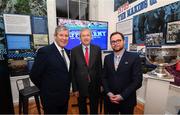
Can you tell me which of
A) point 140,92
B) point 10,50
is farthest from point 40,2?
point 140,92

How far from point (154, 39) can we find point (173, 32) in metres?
0.36

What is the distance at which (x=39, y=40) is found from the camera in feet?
9.39

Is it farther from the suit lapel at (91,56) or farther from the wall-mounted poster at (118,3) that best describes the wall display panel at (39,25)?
the wall-mounted poster at (118,3)

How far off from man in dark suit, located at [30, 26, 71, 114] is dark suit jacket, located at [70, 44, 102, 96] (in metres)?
0.28

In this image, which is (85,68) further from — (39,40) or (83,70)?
(39,40)

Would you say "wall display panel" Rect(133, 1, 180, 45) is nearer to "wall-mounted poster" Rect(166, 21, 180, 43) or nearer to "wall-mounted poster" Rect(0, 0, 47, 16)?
"wall-mounted poster" Rect(166, 21, 180, 43)

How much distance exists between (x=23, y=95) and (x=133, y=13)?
2466 millimetres

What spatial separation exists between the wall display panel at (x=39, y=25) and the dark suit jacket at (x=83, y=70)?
1409 millimetres

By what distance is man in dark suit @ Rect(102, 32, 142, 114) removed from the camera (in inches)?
59.1

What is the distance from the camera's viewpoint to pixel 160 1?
2.29 meters

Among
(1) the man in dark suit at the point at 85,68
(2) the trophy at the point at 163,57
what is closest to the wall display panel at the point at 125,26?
(2) the trophy at the point at 163,57

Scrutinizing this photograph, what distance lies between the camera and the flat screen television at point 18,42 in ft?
8.46

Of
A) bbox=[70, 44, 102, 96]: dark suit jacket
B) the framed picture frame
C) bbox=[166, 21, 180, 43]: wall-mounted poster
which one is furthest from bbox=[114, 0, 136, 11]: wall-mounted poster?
bbox=[70, 44, 102, 96]: dark suit jacket

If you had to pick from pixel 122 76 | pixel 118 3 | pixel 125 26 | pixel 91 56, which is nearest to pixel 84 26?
pixel 125 26
